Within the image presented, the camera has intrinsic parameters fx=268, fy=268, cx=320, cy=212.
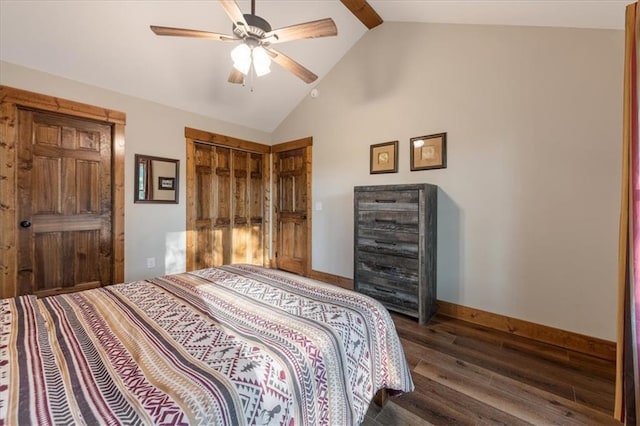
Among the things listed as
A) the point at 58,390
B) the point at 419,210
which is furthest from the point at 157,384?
the point at 419,210

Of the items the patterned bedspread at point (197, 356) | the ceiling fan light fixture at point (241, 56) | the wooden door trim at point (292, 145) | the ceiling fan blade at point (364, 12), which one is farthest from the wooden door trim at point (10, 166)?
the ceiling fan blade at point (364, 12)

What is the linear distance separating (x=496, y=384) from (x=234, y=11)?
286 centimetres

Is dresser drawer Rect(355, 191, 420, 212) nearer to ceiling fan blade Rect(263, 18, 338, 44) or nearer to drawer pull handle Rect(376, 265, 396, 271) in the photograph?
drawer pull handle Rect(376, 265, 396, 271)

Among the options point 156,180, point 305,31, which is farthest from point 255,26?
point 156,180

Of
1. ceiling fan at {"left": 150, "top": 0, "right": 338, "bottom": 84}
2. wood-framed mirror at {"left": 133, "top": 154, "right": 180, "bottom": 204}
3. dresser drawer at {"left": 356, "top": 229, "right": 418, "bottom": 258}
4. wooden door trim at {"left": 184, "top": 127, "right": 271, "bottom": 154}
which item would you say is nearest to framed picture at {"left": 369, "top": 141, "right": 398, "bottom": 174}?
dresser drawer at {"left": 356, "top": 229, "right": 418, "bottom": 258}

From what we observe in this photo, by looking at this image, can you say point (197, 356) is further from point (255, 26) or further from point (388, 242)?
point (388, 242)

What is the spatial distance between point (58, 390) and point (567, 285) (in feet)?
10.1

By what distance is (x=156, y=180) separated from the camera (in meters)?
3.23

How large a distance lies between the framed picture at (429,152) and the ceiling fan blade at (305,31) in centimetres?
153

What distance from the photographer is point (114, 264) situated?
2939 millimetres

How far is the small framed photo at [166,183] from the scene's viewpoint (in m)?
3.27

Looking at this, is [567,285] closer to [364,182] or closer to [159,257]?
[364,182]

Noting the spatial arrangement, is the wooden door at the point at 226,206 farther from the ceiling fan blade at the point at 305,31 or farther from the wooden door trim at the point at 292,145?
the ceiling fan blade at the point at 305,31

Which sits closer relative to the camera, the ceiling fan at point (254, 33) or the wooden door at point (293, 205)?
the ceiling fan at point (254, 33)
